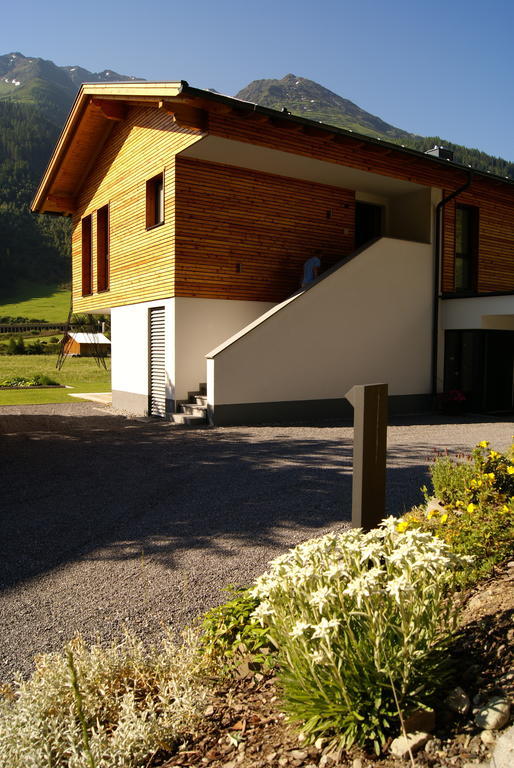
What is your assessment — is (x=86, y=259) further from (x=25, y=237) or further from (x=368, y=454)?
(x=25, y=237)

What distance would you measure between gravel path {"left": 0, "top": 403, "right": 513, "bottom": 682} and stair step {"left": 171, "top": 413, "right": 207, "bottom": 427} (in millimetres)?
852

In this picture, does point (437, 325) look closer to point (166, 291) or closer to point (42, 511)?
point (166, 291)

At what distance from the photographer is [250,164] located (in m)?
13.2

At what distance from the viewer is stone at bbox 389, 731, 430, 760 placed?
2084 millimetres

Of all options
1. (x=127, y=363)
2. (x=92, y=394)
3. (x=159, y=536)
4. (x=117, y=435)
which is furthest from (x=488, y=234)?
(x=159, y=536)

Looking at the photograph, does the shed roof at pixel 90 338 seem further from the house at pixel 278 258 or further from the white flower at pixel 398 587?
the white flower at pixel 398 587

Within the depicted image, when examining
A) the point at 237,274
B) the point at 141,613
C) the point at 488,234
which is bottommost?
the point at 141,613

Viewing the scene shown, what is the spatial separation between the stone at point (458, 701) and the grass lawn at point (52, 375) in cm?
1699

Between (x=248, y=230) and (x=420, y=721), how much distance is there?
12.4 m

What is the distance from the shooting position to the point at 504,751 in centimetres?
196

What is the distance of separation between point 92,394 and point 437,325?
11.5 meters

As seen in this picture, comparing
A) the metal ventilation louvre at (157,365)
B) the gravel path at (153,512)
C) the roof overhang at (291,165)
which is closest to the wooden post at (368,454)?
the gravel path at (153,512)

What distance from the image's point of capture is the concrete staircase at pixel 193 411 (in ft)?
40.4

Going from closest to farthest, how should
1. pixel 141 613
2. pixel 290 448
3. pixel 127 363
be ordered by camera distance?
pixel 141 613 < pixel 290 448 < pixel 127 363
